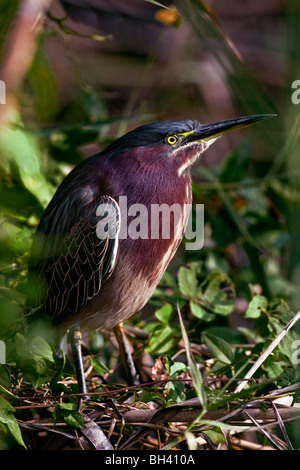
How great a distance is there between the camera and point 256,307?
2016 mm

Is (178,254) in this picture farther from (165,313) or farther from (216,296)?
(165,313)

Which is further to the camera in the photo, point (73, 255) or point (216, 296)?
point (216, 296)

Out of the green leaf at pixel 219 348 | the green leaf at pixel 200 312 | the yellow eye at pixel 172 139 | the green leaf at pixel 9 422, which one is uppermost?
the yellow eye at pixel 172 139

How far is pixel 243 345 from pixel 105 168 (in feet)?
2.36

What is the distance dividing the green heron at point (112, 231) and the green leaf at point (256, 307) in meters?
0.31

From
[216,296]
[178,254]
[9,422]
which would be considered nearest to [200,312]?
[216,296]

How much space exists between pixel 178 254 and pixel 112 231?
61 centimetres

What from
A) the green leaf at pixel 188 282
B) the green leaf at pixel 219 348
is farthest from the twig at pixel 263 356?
the green leaf at pixel 188 282

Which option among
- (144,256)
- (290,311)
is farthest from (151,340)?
(290,311)

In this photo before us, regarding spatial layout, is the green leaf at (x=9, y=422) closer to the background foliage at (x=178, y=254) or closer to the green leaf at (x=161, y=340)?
the background foliage at (x=178, y=254)

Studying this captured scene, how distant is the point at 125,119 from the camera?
2.56 metres

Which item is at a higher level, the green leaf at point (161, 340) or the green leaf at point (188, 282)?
the green leaf at point (188, 282)

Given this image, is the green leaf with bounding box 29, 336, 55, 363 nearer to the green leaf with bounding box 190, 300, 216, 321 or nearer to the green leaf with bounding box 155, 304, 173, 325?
the green leaf with bounding box 155, 304, 173, 325

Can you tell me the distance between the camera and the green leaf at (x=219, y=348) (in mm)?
1900
